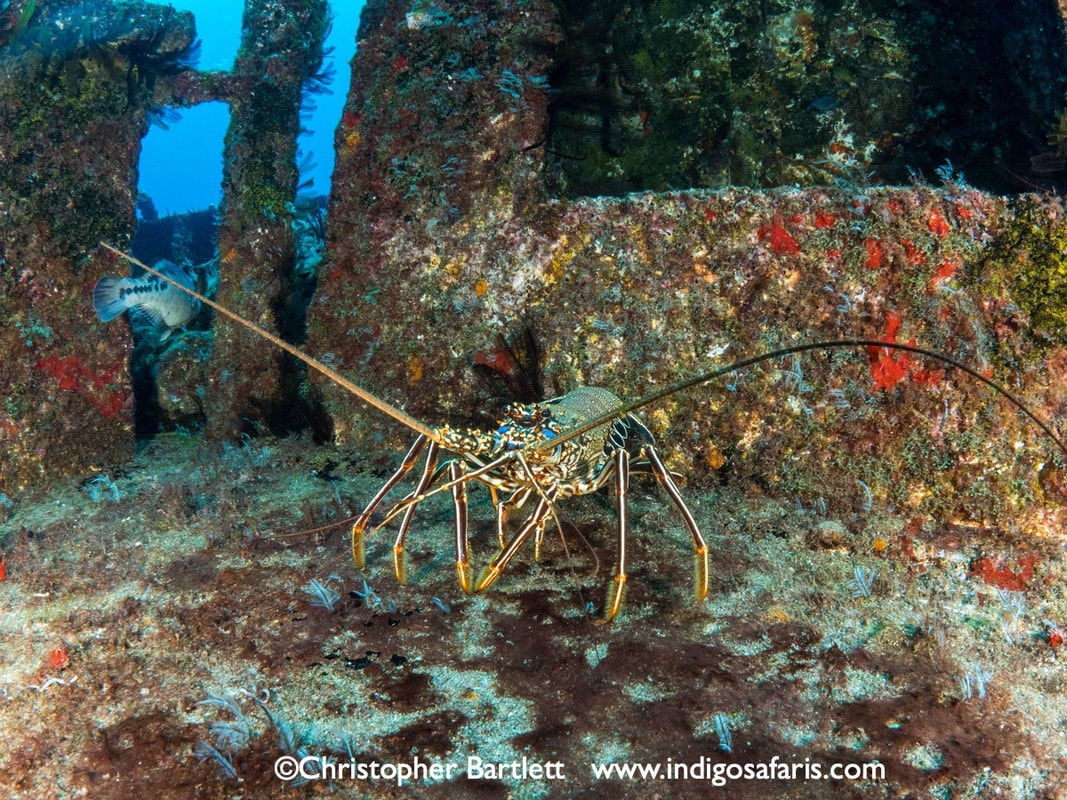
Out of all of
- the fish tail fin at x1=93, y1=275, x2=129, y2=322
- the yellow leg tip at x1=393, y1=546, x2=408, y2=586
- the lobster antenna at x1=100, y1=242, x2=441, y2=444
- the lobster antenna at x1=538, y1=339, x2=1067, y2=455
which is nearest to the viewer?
the lobster antenna at x1=538, y1=339, x2=1067, y2=455

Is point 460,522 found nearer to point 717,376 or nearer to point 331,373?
point 331,373

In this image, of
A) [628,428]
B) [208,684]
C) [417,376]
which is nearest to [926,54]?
[628,428]

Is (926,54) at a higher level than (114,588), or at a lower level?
higher

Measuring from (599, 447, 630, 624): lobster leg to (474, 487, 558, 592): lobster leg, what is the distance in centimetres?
41

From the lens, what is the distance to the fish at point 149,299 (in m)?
5.62

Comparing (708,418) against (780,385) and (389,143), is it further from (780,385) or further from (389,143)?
(389,143)

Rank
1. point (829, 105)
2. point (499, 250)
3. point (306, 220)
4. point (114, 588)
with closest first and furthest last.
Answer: point (114, 588), point (499, 250), point (829, 105), point (306, 220)

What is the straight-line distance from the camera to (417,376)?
524 centimetres

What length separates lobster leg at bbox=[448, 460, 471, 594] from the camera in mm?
3342

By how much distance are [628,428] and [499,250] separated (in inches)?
74.6

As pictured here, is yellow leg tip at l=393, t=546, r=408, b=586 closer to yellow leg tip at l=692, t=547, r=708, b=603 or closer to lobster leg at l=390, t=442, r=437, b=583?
lobster leg at l=390, t=442, r=437, b=583

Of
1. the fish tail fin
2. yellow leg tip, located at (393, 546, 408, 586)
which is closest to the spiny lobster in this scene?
yellow leg tip, located at (393, 546, 408, 586)

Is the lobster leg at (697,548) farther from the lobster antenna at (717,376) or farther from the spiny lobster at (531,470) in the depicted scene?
the lobster antenna at (717,376)

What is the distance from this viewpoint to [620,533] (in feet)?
11.1
